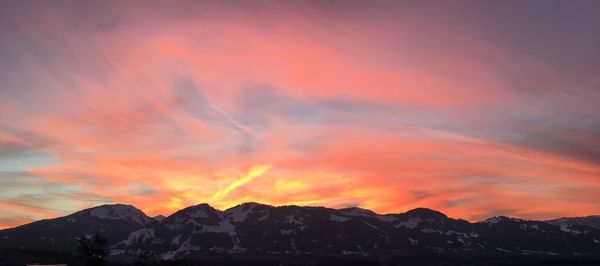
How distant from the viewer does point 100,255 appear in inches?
6152
